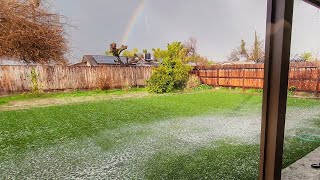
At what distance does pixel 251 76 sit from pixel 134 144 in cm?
932

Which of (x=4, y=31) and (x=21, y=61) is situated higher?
A: (x=4, y=31)

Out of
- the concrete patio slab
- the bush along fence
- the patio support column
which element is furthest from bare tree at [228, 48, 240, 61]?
the patio support column

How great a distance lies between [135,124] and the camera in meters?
5.15

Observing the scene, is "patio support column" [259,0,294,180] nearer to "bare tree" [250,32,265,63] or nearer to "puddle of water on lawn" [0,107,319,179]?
"puddle of water on lawn" [0,107,319,179]

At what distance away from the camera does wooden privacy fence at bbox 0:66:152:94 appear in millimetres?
10594

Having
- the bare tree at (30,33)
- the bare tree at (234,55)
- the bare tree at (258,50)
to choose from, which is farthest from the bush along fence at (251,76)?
the bare tree at (234,55)

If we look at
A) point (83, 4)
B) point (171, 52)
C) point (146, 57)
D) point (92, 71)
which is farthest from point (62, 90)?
point (146, 57)

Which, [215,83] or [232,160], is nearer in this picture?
[232,160]

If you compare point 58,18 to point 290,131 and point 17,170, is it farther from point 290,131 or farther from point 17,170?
point 290,131

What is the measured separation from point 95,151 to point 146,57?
21.4 metres

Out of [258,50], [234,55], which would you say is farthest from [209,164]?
[234,55]

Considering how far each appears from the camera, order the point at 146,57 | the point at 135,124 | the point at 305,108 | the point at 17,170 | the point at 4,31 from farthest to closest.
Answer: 1. the point at 146,57
2. the point at 4,31
3. the point at 305,108
4. the point at 135,124
5. the point at 17,170

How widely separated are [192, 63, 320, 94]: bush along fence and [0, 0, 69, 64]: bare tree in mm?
8282

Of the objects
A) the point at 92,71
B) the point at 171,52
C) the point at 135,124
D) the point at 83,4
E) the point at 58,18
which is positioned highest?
the point at 83,4
